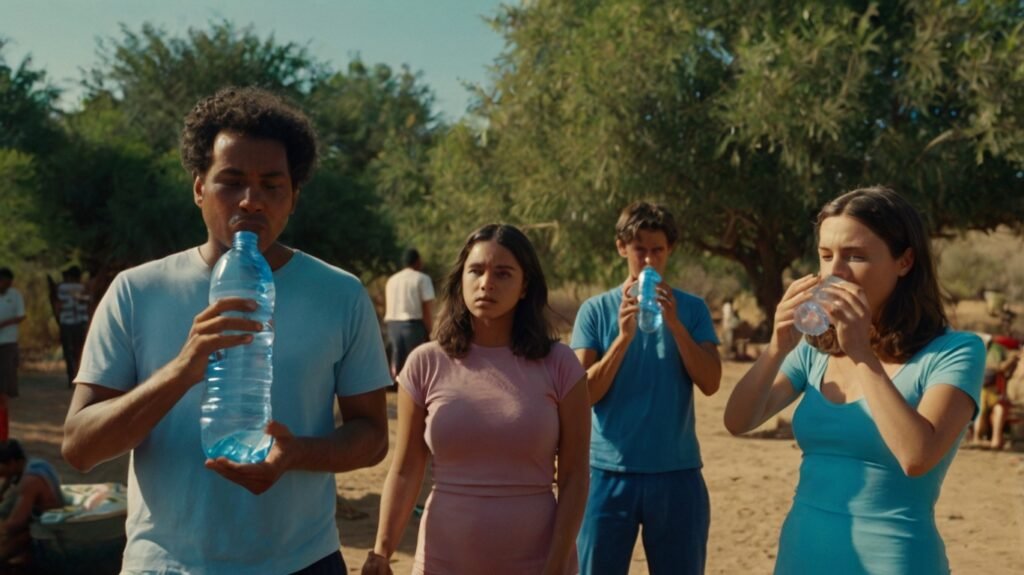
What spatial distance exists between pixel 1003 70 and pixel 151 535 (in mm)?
15934

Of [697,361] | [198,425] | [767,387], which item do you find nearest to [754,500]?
[697,361]

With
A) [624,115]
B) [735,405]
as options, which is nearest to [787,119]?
[624,115]

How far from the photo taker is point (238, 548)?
254 cm

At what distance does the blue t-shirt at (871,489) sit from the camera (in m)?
2.94

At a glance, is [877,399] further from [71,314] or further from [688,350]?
[71,314]

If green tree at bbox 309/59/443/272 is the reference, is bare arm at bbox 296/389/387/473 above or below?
below

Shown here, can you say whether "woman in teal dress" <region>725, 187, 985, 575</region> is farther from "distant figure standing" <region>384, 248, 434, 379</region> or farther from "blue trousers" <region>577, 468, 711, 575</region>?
"distant figure standing" <region>384, 248, 434, 379</region>

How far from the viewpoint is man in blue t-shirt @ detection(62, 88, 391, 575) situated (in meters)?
2.50

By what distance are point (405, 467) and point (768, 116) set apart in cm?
1340

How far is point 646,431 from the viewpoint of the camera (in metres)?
4.69

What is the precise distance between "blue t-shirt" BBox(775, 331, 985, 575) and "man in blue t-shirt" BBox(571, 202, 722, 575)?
153 cm

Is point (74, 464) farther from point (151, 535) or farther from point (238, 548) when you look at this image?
point (238, 548)

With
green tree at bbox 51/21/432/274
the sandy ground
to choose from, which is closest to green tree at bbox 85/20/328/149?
green tree at bbox 51/21/432/274

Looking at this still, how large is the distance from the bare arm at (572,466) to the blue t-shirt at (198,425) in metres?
1.11
